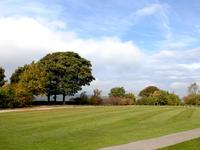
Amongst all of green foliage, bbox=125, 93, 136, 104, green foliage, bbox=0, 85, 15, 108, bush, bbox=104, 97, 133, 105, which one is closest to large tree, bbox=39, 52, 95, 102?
bush, bbox=104, 97, 133, 105

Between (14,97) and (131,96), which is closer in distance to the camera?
(14,97)

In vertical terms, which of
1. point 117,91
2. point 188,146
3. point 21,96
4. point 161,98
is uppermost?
point 117,91

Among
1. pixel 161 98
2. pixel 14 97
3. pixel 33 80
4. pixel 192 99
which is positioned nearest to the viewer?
pixel 14 97

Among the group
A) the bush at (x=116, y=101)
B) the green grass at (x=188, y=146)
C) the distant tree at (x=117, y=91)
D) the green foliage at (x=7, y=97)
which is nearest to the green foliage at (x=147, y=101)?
the bush at (x=116, y=101)

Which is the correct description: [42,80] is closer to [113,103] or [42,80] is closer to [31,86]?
[31,86]

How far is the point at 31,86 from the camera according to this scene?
186ft

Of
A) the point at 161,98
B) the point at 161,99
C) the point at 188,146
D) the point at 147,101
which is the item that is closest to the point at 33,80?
the point at 147,101

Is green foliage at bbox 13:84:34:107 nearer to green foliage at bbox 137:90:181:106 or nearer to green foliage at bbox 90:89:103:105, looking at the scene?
green foliage at bbox 90:89:103:105

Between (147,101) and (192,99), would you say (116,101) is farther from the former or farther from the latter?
(192,99)

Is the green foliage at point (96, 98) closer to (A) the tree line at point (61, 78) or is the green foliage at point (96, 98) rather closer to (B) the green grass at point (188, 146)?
(A) the tree line at point (61, 78)

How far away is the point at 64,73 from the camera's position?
69.4 m

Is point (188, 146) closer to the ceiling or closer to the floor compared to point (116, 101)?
closer to the floor

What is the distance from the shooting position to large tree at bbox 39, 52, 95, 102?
68.0m

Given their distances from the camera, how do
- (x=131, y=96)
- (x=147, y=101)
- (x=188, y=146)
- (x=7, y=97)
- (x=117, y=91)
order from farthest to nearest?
(x=117, y=91)
(x=131, y=96)
(x=147, y=101)
(x=7, y=97)
(x=188, y=146)
